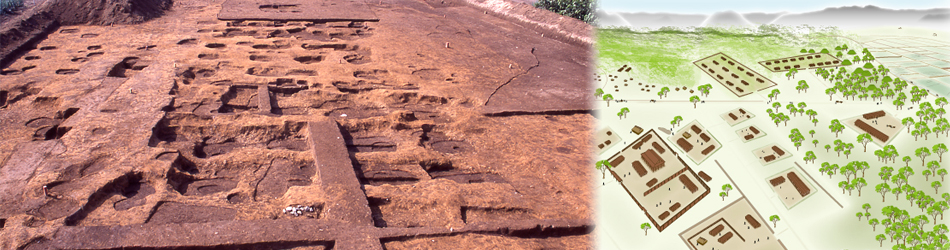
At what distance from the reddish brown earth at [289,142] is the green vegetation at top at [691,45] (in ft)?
9.51

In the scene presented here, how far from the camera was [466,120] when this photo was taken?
873cm

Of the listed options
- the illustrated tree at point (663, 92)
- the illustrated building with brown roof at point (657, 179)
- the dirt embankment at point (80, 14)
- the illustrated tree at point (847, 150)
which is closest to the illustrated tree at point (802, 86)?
the illustrated tree at point (847, 150)

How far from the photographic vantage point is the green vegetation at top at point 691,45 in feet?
8.62

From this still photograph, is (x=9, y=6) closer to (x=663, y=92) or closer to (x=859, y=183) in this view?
(x=663, y=92)

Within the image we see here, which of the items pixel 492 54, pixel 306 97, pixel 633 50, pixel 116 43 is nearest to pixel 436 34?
pixel 492 54

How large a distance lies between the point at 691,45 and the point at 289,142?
6171 millimetres

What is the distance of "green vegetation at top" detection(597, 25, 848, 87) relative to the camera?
2627mm

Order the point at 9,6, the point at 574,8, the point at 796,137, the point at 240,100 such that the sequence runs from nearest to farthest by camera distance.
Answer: the point at 796,137 → the point at 240,100 → the point at 9,6 → the point at 574,8

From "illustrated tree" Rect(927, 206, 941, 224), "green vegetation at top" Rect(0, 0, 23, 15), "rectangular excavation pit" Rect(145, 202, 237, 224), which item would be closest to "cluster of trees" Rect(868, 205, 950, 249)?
"illustrated tree" Rect(927, 206, 941, 224)

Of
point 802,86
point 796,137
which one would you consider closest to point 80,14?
point 802,86

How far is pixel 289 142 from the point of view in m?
7.99

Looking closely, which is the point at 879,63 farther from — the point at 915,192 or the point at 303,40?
the point at 303,40

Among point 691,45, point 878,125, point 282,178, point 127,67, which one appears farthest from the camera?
point 127,67

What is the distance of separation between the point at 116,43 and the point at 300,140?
7.15 meters
